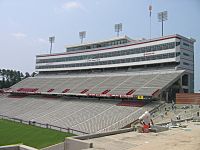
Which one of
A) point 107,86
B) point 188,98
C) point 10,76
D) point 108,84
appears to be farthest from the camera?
point 10,76

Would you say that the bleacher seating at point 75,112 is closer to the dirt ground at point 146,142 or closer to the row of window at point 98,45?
the row of window at point 98,45

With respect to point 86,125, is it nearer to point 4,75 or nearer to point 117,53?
point 117,53

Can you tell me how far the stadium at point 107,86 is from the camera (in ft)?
133

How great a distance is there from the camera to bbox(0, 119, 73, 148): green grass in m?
28.0

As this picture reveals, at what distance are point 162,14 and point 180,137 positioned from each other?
5235 cm

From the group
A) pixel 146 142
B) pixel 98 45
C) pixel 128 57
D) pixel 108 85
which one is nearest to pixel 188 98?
pixel 108 85

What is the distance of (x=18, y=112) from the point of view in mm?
50938

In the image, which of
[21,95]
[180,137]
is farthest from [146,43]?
[180,137]

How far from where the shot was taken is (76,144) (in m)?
11.7

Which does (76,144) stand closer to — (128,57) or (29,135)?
(29,135)

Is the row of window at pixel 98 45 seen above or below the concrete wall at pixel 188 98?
above

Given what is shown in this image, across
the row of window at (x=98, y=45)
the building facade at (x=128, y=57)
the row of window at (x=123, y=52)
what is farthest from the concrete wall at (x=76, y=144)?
the row of window at (x=98, y=45)

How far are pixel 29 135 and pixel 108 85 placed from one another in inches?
975

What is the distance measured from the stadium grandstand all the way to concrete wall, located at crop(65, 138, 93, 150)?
21.9m
